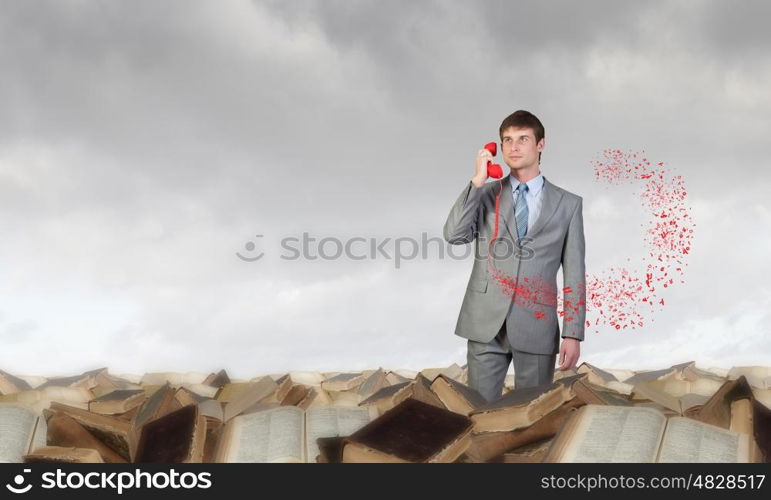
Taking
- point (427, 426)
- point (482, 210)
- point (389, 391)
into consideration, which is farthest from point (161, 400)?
point (482, 210)

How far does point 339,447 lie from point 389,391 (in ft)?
1.84

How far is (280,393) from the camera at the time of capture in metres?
2.40

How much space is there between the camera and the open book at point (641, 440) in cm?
153

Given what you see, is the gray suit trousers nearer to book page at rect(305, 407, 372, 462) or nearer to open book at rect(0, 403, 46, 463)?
book page at rect(305, 407, 372, 462)

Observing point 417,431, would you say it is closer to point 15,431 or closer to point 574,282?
point 15,431

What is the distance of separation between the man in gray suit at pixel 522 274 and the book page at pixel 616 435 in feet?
3.26

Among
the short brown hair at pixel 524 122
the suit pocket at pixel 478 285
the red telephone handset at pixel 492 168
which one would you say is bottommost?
the suit pocket at pixel 478 285

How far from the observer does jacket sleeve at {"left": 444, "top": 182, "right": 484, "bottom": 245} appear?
8.49ft

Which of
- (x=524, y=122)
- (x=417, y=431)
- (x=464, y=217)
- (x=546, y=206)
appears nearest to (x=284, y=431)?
(x=417, y=431)

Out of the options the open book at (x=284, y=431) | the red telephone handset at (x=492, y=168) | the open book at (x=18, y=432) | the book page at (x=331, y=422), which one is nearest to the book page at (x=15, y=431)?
the open book at (x=18, y=432)

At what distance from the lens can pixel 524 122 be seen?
276cm

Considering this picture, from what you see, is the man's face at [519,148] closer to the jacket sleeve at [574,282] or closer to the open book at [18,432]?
the jacket sleeve at [574,282]

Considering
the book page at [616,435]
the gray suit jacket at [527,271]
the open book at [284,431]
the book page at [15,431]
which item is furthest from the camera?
the gray suit jacket at [527,271]

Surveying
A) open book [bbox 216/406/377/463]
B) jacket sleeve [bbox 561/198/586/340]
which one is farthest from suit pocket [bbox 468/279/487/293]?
open book [bbox 216/406/377/463]
